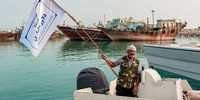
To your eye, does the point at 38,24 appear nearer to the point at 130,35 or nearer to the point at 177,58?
the point at 177,58

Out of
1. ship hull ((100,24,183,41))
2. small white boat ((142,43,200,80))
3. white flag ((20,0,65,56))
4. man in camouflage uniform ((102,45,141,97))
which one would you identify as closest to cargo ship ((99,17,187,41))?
ship hull ((100,24,183,41))

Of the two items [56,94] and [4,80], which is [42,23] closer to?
[56,94]

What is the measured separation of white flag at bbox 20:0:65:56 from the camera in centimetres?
478

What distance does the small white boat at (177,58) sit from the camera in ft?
28.6

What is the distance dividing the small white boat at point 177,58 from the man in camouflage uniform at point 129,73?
18.4 ft

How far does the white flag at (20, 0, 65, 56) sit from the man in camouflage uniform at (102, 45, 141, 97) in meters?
2.31

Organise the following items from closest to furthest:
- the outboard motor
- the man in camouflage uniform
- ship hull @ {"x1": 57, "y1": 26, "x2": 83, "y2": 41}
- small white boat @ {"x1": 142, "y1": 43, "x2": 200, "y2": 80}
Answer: the man in camouflage uniform, the outboard motor, small white boat @ {"x1": 142, "y1": 43, "x2": 200, "y2": 80}, ship hull @ {"x1": 57, "y1": 26, "x2": 83, "y2": 41}

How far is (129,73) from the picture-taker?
390cm

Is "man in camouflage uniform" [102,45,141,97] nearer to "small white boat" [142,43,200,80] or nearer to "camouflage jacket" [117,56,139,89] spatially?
"camouflage jacket" [117,56,139,89]

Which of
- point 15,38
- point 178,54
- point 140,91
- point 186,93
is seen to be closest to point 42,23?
point 140,91

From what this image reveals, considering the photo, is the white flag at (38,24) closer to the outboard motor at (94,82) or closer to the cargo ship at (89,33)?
the outboard motor at (94,82)

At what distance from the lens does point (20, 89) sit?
8.00 m

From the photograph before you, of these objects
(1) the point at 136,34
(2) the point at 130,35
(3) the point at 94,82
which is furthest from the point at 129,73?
(1) the point at 136,34

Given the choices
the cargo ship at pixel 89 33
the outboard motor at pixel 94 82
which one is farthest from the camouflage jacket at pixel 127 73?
the cargo ship at pixel 89 33
